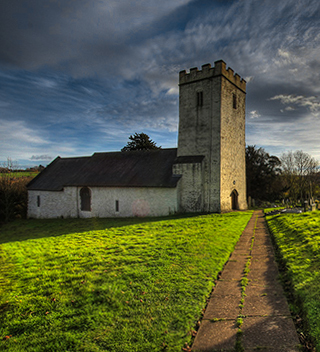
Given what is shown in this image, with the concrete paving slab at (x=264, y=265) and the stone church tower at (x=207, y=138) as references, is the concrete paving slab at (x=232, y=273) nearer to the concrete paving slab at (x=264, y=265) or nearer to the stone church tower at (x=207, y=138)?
the concrete paving slab at (x=264, y=265)

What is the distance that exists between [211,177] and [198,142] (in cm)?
348

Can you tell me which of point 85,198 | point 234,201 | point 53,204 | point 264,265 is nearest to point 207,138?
point 234,201

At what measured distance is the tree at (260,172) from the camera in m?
33.2

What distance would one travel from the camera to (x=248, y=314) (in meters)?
5.04

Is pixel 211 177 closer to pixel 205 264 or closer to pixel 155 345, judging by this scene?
pixel 205 264

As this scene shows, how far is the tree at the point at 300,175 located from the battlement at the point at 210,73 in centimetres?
2077

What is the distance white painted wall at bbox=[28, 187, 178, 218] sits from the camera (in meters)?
20.5

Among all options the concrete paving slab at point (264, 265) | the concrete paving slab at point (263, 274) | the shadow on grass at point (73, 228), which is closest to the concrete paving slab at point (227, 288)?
the concrete paving slab at point (263, 274)

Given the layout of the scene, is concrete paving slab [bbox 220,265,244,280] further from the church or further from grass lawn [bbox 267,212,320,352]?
the church

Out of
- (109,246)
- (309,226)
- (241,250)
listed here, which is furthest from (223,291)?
(309,226)

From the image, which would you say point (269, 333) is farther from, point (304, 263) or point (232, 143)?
point (232, 143)

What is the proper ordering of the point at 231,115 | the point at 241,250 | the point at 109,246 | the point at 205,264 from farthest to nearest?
the point at 231,115
the point at 109,246
the point at 241,250
the point at 205,264

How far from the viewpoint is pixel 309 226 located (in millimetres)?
11672

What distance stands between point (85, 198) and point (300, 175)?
107 ft
